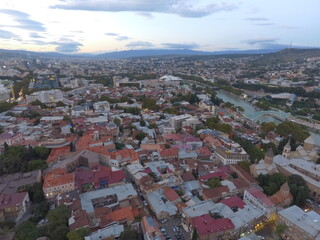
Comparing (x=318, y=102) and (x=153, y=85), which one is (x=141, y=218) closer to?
(x=318, y=102)

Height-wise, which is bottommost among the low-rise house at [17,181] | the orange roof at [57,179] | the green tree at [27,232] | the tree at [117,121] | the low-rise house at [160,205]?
the tree at [117,121]

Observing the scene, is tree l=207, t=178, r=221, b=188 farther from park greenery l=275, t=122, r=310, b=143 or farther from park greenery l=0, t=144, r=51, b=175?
park greenery l=275, t=122, r=310, b=143

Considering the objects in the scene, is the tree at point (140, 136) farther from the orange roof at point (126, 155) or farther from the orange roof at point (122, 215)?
the orange roof at point (122, 215)

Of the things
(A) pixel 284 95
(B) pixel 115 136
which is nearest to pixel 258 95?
(A) pixel 284 95

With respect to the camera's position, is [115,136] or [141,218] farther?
[115,136]

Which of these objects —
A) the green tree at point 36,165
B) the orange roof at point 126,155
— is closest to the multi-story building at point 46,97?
the green tree at point 36,165

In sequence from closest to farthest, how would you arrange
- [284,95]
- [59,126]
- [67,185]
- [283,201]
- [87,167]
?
1. [283,201]
2. [67,185]
3. [87,167]
4. [59,126]
5. [284,95]

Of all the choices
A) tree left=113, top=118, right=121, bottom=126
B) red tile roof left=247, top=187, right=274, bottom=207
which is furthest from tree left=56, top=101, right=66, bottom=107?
red tile roof left=247, top=187, right=274, bottom=207

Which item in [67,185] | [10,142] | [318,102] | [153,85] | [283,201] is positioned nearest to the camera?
[283,201]
